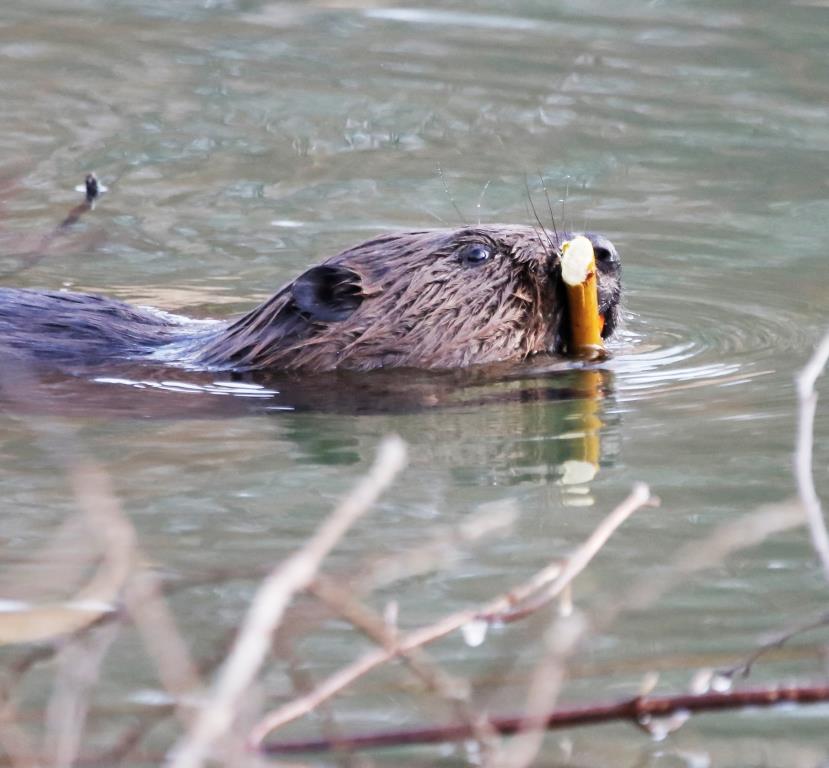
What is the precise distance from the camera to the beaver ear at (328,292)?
5.11 metres

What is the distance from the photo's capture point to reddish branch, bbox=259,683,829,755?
6.82 feet

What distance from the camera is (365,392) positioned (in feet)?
16.4

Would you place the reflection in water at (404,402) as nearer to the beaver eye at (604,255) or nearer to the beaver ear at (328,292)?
the beaver ear at (328,292)

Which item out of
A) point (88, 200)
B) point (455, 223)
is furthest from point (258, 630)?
point (88, 200)

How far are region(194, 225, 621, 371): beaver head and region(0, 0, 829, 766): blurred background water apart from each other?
0.22 metres

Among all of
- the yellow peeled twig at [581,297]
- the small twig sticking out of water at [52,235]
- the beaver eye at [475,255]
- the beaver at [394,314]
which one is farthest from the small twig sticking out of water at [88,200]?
the yellow peeled twig at [581,297]

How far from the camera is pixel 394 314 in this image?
5219 millimetres

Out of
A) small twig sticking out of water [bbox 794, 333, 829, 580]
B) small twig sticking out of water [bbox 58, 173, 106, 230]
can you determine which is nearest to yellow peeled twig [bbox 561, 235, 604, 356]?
small twig sticking out of water [bbox 794, 333, 829, 580]

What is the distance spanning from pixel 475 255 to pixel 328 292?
48cm

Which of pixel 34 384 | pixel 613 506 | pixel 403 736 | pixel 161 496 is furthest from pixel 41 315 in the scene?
pixel 403 736

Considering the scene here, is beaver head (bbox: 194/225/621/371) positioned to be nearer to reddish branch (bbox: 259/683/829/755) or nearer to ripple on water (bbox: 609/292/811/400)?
ripple on water (bbox: 609/292/811/400)

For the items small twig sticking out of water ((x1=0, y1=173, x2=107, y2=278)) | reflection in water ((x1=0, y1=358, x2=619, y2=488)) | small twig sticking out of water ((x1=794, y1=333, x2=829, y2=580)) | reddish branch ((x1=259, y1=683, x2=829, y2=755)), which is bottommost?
reflection in water ((x1=0, y1=358, x2=619, y2=488))

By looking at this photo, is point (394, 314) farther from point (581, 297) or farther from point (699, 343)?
point (699, 343)

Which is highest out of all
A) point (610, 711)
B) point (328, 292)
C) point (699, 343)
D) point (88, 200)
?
point (88, 200)
